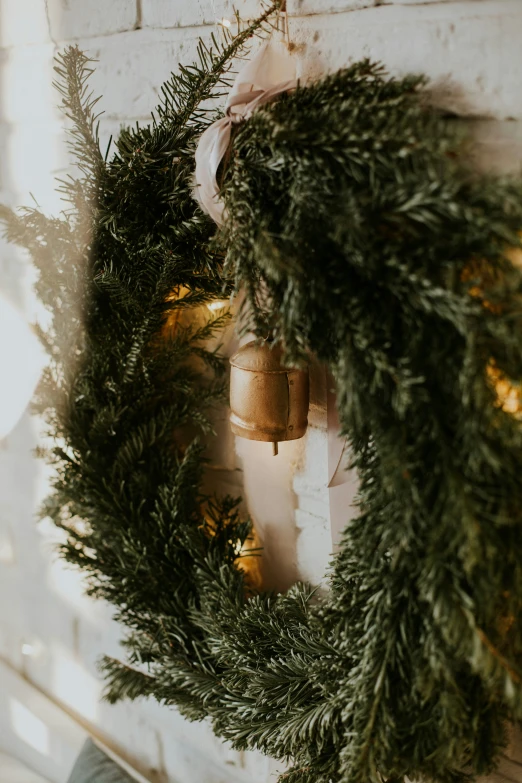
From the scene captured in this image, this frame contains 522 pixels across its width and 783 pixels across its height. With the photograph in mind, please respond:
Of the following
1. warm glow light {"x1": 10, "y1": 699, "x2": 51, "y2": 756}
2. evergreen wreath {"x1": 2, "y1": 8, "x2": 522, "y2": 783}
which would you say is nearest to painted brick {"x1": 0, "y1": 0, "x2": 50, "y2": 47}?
evergreen wreath {"x1": 2, "y1": 8, "x2": 522, "y2": 783}

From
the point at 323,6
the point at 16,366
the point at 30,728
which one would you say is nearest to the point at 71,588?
the point at 30,728

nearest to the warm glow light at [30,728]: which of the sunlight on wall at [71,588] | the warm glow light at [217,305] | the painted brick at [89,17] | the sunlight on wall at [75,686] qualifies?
the sunlight on wall at [75,686]

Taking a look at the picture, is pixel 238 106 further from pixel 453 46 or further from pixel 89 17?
pixel 89 17

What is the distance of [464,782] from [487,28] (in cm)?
72

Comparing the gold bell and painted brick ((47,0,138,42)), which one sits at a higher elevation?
painted brick ((47,0,138,42))

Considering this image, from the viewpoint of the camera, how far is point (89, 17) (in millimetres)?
929

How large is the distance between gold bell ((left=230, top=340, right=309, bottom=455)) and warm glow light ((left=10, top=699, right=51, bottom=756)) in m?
0.97

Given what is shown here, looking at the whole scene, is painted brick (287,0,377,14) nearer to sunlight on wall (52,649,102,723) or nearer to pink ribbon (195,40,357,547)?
pink ribbon (195,40,357,547)

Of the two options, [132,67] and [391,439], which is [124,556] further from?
[132,67]

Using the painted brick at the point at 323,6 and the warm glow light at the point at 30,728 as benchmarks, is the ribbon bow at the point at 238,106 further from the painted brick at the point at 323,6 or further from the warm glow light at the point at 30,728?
the warm glow light at the point at 30,728

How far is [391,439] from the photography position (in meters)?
0.49

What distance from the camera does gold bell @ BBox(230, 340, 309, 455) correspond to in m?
0.70

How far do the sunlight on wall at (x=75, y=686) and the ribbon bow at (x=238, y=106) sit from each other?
1047 mm

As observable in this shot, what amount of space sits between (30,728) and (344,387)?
124cm
